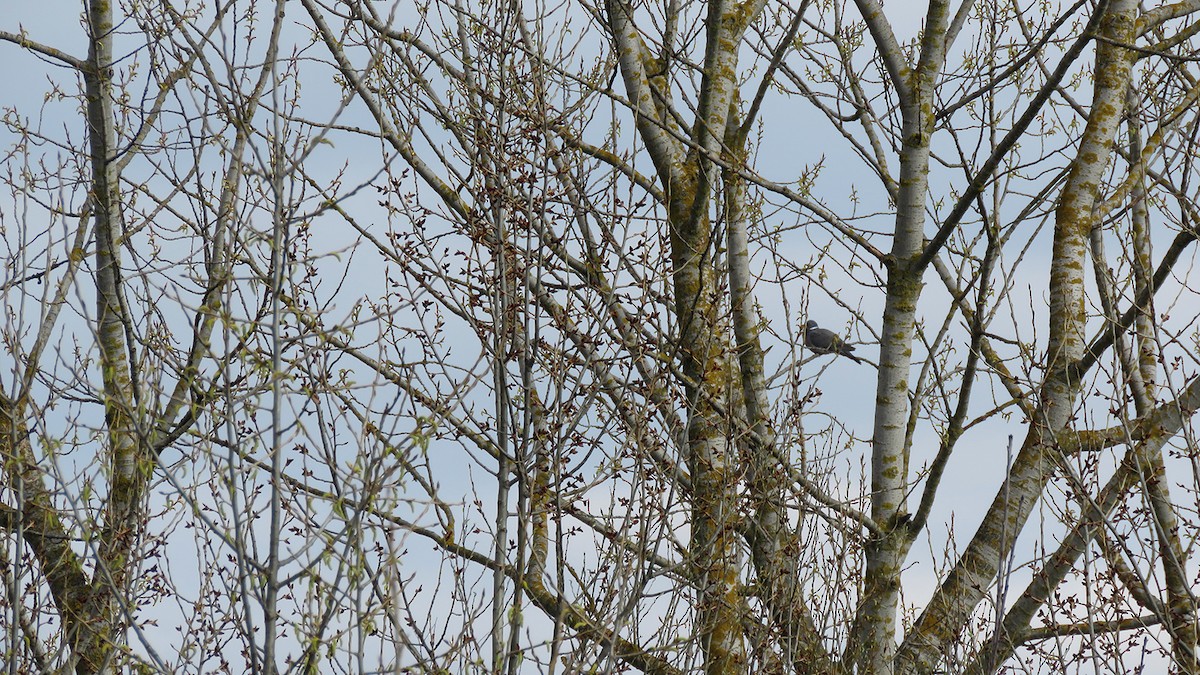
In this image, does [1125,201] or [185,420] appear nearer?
[185,420]

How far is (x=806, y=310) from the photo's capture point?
6809 millimetres

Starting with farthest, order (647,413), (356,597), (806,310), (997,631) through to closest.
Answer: (806,310) < (647,413) < (997,631) < (356,597)

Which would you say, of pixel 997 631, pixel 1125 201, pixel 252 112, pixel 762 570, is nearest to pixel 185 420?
pixel 252 112

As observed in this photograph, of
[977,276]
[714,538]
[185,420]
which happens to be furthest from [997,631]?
[185,420]

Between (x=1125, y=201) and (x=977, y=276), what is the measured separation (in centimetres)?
209

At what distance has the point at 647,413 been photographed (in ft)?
17.7

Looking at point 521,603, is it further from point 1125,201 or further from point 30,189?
point 1125,201

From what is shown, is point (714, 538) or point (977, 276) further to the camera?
point (977, 276)

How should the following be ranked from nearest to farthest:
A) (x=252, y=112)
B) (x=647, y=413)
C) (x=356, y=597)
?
1. (x=356, y=597)
2. (x=647, y=413)
3. (x=252, y=112)

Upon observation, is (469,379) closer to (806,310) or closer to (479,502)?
(479,502)

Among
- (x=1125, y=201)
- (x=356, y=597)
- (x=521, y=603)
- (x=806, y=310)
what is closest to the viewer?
(x=356, y=597)

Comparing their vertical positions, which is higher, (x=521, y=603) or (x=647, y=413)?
(x=647, y=413)

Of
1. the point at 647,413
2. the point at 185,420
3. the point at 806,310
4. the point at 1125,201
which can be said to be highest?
the point at 1125,201

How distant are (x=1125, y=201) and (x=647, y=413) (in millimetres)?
5317
